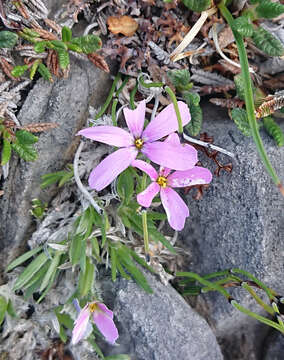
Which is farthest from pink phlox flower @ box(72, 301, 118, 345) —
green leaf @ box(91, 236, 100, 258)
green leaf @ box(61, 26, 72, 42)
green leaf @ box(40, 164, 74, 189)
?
green leaf @ box(61, 26, 72, 42)

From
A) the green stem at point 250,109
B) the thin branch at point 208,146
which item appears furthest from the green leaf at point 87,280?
the green stem at point 250,109

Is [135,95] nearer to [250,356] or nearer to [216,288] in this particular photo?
[216,288]

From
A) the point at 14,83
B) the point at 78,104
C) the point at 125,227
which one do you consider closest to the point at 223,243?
the point at 125,227

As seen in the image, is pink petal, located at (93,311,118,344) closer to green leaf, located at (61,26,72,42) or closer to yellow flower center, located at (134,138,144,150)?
yellow flower center, located at (134,138,144,150)

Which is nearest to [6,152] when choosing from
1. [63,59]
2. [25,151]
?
[25,151]

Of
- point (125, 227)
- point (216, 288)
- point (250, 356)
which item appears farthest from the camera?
point (250, 356)

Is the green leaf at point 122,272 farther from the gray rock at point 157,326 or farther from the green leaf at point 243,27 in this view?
the green leaf at point 243,27

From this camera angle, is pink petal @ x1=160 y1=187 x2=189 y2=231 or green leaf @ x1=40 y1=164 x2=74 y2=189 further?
green leaf @ x1=40 y1=164 x2=74 y2=189

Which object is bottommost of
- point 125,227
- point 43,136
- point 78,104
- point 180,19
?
point 125,227
